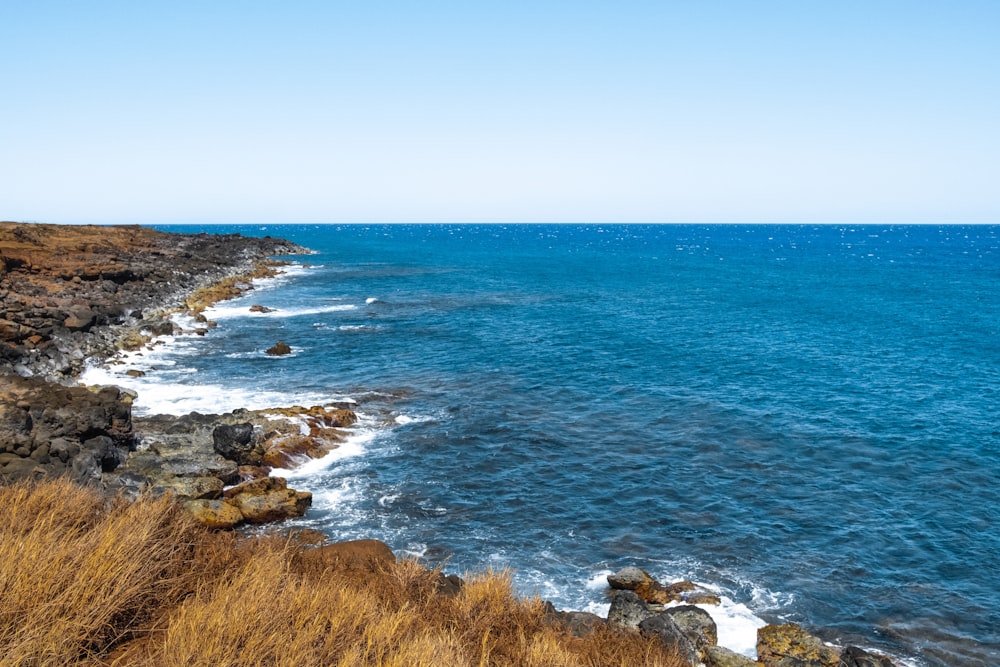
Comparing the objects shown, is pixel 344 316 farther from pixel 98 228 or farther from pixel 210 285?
pixel 98 228

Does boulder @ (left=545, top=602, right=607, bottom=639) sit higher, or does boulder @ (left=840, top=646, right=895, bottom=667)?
boulder @ (left=545, top=602, right=607, bottom=639)

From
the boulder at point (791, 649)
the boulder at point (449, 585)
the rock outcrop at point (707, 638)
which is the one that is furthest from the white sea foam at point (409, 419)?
the boulder at point (791, 649)

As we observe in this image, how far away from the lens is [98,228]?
101000 millimetres

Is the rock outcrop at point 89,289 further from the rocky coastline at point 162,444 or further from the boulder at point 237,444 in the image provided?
the boulder at point 237,444

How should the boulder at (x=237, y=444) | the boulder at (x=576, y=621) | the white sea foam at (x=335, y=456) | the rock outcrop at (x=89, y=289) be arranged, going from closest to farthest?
the boulder at (x=576, y=621)
the boulder at (x=237, y=444)
the white sea foam at (x=335, y=456)
the rock outcrop at (x=89, y=289)

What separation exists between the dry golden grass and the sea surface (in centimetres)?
545

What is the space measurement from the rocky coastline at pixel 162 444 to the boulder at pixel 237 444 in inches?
1.9

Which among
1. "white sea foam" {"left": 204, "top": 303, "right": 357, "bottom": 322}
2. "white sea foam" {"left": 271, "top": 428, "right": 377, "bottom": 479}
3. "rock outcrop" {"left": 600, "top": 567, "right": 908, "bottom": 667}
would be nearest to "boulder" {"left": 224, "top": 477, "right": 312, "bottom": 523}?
"white sea foam" {"left": 271, "top": 428, "right": 377, "bottom": 479}

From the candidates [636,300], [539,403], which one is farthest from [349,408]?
[636,300]

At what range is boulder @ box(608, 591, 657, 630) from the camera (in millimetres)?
15805

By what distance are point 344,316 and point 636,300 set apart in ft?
114

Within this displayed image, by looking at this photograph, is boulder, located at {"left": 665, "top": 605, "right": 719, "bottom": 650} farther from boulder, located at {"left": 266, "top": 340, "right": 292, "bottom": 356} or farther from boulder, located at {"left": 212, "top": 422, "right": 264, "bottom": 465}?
boulder, located at {"left": 266, "top": 340, "right": 292, "bottom": 356}

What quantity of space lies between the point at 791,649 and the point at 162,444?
23.8 m

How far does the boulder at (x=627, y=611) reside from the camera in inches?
622
